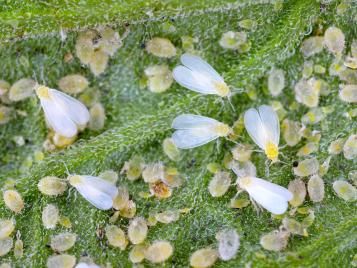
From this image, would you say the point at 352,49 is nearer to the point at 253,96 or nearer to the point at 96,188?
the point at 253,96

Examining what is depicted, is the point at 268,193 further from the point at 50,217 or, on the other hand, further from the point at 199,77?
the point at 50,217

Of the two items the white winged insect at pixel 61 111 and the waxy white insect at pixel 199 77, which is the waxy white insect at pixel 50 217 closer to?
the white winged insect at pixel 61 111

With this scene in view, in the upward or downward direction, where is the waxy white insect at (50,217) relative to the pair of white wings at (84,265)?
upward

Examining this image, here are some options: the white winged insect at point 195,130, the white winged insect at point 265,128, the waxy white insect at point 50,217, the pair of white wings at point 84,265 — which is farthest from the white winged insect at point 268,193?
the waxy white insect at point 50,217

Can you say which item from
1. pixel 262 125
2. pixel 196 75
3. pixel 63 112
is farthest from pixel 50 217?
pixel 262 125

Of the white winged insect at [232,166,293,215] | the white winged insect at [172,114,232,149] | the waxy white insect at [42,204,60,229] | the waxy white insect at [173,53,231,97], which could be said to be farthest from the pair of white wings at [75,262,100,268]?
the waxy white insect at [173,53,231,97]

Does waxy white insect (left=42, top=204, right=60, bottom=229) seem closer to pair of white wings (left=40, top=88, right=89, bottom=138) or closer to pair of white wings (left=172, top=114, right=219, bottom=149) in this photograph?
pair of white wings (left=40, top=88, right=89, bottom=138)

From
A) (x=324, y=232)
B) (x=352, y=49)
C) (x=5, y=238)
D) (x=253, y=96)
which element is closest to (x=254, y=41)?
(x=253, y=96)
